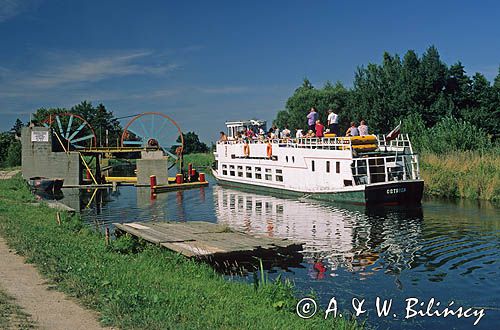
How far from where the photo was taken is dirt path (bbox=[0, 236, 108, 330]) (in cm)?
817

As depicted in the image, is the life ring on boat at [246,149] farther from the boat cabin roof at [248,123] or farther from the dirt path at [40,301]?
the dirt path at [40,301]

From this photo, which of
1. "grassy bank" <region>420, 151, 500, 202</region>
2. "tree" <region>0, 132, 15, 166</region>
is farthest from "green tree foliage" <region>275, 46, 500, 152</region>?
"tree" <region>0, 132, 15, 166</region>

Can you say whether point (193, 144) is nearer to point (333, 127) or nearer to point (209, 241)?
point (333, 127)

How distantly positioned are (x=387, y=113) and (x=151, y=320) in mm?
52530

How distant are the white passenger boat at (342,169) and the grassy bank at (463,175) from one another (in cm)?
240

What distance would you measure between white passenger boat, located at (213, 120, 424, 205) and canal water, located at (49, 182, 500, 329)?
3.48 feet

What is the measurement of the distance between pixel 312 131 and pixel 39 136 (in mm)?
25854

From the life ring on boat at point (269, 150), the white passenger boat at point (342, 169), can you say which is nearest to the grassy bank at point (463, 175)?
the white passenger boat at point (342, 169)

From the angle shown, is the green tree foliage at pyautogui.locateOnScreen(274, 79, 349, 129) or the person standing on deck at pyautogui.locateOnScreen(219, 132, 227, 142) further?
the green tree foliage at pyautogui.locateOnScreen(274, 79, 349, 129)

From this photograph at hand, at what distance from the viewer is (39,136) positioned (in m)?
49.9

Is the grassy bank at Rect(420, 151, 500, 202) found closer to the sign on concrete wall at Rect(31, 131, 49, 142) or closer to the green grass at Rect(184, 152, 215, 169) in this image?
the sign on concrete wall at Rect(31, 131, 49, 142)

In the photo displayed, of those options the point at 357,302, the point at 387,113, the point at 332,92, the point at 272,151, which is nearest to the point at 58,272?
the point at 357,302

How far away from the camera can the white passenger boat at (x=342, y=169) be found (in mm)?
29297

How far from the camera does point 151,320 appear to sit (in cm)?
803
